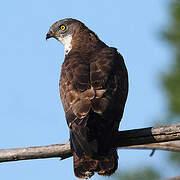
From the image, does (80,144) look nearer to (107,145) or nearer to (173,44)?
(107,145)

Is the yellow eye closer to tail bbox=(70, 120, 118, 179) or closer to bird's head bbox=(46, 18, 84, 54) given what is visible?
bird's head bbox=(46, 18, 84, 54)

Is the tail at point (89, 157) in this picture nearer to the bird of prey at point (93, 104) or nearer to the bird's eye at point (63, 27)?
the bird of prey at point (93, 104)

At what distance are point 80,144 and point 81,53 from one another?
99.5 inches

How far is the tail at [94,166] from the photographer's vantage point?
8.34 metres

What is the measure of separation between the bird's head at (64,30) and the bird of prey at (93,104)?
189cm

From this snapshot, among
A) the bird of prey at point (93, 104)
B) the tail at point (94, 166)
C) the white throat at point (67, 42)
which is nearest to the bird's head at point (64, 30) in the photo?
the white throat at point (67, 42)

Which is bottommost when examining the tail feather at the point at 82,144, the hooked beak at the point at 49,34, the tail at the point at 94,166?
the tail at the point at 94,166

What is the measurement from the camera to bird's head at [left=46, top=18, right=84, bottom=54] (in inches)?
486

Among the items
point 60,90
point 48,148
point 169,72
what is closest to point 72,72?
point 60,90

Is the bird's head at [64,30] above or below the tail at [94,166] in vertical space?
above

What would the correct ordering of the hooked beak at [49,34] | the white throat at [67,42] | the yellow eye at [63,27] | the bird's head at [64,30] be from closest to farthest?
1. the white throat at [67,42]
2. the bird's head at [64,30]
3. the yellow eye at [63,27]
4. the hooked beak at [49,34]

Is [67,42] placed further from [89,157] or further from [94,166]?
[94,166]

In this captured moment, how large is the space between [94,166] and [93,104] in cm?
73

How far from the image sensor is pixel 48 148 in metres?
8.06
